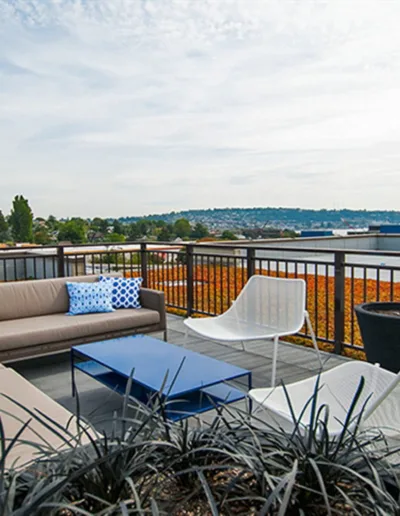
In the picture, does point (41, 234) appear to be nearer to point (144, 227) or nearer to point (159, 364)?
point (144, 227)

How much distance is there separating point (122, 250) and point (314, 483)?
231 inches

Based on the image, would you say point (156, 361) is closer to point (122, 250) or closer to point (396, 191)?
point (122, 250)

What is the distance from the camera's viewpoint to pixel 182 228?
9.24m

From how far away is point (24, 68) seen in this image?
303 inches

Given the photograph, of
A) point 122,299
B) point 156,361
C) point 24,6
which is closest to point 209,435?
point 156,361

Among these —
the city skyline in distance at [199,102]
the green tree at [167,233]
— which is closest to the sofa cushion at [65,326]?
the green tree at [167,233]

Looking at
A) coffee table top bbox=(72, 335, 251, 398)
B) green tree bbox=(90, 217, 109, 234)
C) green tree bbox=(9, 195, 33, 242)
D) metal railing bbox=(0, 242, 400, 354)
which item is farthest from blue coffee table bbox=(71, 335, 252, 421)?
green tree bbox=(9, 195, 33, 242)

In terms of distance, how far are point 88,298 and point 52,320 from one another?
448 mm

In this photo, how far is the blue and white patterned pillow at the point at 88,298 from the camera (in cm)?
460

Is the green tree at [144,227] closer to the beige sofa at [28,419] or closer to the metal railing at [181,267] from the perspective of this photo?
the metal railing at [181,267]

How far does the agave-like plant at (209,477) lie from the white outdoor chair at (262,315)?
8.08 feet

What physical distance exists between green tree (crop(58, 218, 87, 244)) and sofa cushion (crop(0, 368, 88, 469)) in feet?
23.7

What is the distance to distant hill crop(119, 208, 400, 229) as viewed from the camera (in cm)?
1020

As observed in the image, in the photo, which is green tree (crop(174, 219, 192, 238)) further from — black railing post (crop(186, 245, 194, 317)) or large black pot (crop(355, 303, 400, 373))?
large black pot (crop(355, 303, 400, 373))
